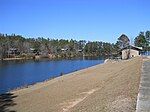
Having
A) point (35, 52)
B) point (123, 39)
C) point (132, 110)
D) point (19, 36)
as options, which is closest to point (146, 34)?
point (123, 39)

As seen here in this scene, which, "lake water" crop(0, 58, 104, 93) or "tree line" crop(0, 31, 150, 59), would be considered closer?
"lake water" crop(0, 58, 104, 93)

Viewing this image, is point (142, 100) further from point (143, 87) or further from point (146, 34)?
point (146, 34)

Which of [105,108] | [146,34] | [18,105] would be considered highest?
[146,34]

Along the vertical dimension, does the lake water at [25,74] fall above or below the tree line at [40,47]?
below

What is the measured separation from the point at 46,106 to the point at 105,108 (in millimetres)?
7356

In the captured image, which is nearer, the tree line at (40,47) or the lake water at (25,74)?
the lake water at (25,74)

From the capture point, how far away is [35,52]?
533ft

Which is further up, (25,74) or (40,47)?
(40,47)

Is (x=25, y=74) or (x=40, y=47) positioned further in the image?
(x=40, y=47)

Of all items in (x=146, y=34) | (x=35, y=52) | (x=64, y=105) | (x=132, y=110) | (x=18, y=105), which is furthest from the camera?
(x=35, y=52)

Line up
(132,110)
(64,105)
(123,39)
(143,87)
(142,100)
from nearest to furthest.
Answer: (132,110) < (142,100) < (143,87) < (64,105) < (123,39)

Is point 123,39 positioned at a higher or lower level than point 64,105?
higher

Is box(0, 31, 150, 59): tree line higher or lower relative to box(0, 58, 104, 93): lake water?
higher

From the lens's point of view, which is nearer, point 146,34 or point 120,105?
point 120,105
